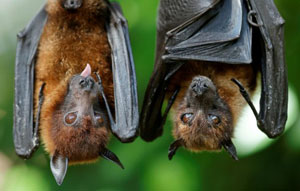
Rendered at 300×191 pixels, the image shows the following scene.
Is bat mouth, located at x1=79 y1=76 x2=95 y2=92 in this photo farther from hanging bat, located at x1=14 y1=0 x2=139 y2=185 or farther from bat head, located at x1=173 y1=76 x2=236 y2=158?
bat head, located at x1=173 y1=76 x2=236 y2=158

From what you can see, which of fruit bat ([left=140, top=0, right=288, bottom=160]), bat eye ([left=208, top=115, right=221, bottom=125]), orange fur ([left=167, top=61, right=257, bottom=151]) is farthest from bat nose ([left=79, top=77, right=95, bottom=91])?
bat eye ([left=208, top=115, right=221, bottom=125])

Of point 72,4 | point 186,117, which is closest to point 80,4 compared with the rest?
A: point 72,4

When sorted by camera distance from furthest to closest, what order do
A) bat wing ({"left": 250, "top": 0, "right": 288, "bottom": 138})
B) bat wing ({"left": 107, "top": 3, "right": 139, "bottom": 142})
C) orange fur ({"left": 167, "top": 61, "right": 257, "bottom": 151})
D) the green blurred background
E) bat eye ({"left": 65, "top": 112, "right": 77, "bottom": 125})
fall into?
the green blurred background < orange fur ({"left": 167, "top": 61, "right": 257, "bottom": 151}) < bat eye ({"left": 65, "top": 112, "right": 77, "bottom": 125}) < bat wing ({"left": 107, "top": 3, "right": 139, "bottom": 142}) < bat wing ({"left": 250, "top": 0, "right": 288, "bottom": 138})

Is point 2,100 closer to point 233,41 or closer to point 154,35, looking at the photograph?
point 154,35

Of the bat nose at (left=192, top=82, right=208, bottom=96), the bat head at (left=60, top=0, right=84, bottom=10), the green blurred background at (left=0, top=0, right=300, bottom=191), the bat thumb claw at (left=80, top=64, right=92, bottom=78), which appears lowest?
the green blurred background at (left=0, top=0, right=300, bottom=191)

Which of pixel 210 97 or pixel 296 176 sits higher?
pixel 210 97

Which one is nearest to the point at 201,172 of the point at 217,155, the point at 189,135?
the point at 217,155
